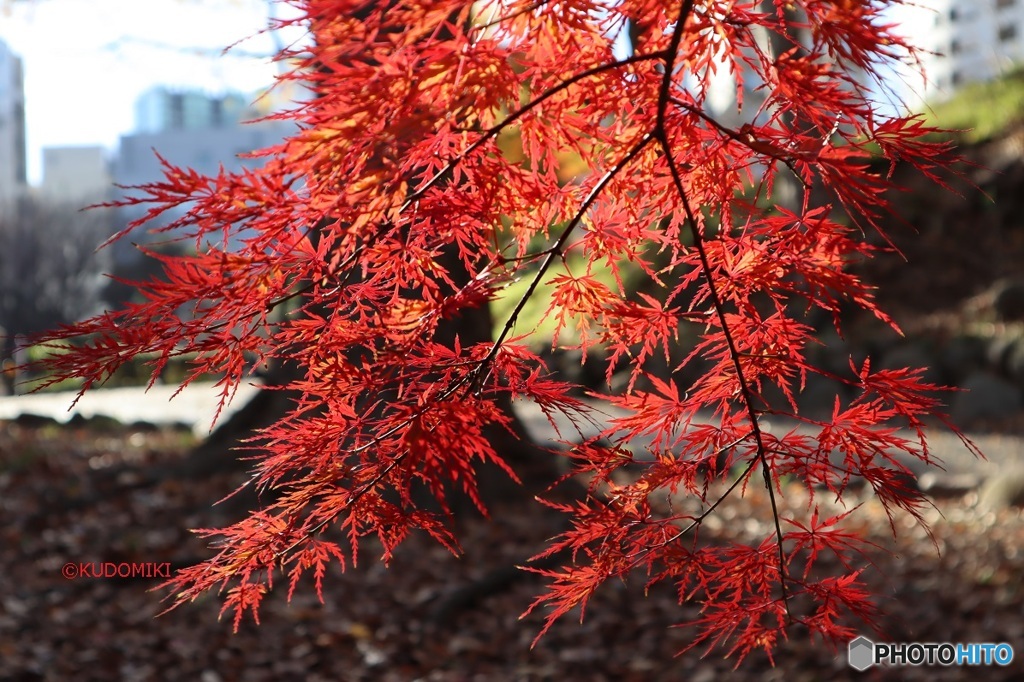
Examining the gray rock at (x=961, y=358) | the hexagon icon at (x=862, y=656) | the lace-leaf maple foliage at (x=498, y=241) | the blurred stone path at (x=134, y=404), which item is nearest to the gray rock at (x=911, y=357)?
the gray rock at (x=961, y=358)

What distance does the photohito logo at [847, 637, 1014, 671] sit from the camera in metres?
4.06

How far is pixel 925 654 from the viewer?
4156mm

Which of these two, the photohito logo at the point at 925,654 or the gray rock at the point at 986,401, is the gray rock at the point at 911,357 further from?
the photohito logo at the point at 925,654

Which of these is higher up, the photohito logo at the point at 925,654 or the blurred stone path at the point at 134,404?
the photohito logo at the point at 925,654

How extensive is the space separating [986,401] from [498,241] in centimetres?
919

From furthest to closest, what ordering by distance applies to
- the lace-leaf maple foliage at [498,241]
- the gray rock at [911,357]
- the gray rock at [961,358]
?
the gray rock at [911,357]
the gray rock at [961,358]
the lace-leaf maple foliage at [498,241]

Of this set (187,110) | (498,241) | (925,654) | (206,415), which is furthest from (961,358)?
(187,110)

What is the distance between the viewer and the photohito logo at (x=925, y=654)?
4059mm

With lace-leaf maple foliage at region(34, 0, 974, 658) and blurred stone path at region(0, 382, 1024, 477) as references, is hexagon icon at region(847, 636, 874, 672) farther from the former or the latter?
lace-leaf maple foliage at region(34, 0, 974, 658)

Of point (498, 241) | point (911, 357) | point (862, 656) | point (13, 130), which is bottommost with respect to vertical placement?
point (862, 656)

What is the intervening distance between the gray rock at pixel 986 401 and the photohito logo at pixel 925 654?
18.3 feet

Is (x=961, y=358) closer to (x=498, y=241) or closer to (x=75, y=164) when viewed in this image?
(x=498, y=241)

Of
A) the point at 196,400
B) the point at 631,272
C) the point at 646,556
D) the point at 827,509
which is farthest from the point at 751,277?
the point at 196,400

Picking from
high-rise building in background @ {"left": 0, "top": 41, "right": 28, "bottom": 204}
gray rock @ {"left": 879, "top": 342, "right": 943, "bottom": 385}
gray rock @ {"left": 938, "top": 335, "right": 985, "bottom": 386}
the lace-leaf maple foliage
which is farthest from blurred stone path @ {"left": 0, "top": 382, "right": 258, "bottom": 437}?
high-rise building in background @ {"left": 0, "top": 41, "right": 28, "bottom": 204}
